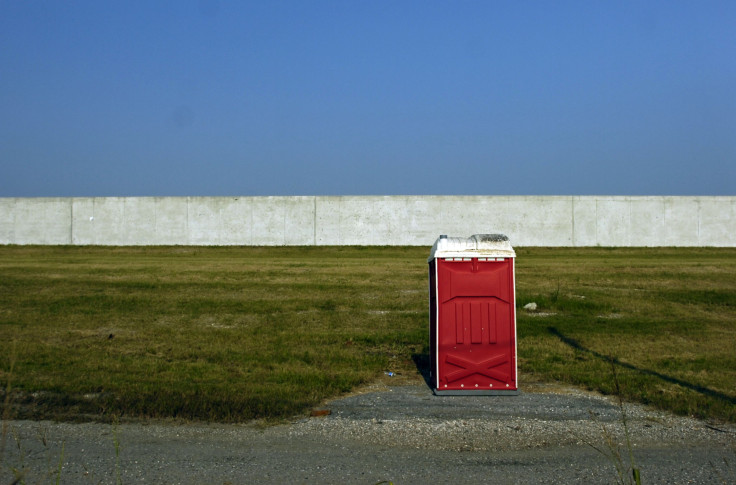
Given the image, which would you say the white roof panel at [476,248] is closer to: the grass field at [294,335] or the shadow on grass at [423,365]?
the shadow on grass at [423,365]

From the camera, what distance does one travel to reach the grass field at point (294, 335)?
26.1ft

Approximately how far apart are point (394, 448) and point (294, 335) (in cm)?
679

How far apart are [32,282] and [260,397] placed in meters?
15.1

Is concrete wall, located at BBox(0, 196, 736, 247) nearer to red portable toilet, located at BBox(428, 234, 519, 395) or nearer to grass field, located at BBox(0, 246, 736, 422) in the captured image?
grass field, located at BBox(0, 246, 736, 422)

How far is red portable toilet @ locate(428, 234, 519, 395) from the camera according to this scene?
A: 821 centimetres

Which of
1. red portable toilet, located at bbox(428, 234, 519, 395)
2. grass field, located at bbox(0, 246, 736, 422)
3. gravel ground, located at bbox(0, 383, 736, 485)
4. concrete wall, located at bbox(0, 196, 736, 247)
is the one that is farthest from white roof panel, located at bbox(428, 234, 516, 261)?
concrete wall, located at bbox(0, 196, 736, 247)

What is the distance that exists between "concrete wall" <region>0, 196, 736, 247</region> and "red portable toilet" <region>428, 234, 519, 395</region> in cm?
3159

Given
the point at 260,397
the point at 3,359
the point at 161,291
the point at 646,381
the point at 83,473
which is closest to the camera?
the point at 83,473

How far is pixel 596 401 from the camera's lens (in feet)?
25.8

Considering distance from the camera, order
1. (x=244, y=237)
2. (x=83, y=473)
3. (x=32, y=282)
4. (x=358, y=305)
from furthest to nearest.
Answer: (x=244, y=237) < (x=32, y=282) < (x=358, y=305) < (x=83, y=473)

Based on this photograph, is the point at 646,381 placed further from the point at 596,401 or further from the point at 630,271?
the point at 630,271

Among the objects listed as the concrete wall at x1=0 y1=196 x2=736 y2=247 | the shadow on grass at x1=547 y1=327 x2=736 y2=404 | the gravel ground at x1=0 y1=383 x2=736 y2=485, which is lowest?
the gravel ground at x1=0 y1=383 x2=736 y2=485

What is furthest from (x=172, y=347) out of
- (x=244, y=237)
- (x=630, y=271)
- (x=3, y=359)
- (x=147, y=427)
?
(x=244, y=237)

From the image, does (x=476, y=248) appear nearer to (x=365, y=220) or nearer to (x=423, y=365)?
(x=423, y=365)
